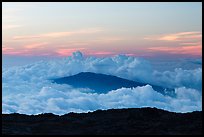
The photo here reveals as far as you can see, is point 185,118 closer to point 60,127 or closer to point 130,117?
point 130,117

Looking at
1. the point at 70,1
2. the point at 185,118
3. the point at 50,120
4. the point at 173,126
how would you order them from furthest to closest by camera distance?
the point at 50,120 < the point at 185,118 < the point at 173,126 < the point at 70,1

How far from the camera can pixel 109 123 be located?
94.2 ft

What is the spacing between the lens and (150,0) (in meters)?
19.7

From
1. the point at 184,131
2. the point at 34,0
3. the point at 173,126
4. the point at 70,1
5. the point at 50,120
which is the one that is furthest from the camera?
the point at 50,120

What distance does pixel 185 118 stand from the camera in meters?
29.1

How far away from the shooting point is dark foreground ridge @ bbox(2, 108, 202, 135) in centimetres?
2502

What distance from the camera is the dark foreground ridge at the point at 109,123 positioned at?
2502 cm

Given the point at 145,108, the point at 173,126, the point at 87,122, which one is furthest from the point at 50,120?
the point at 173,126

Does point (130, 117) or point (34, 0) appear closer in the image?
point (34, 0)

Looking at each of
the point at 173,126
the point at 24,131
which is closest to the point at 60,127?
the point at 24,131

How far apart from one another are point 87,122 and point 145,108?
223 inches

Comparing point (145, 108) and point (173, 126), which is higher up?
point (145, 108)

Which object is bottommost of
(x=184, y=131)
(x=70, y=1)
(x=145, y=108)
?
(x=184, y=131)

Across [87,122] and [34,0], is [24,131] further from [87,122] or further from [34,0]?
[34,0]
